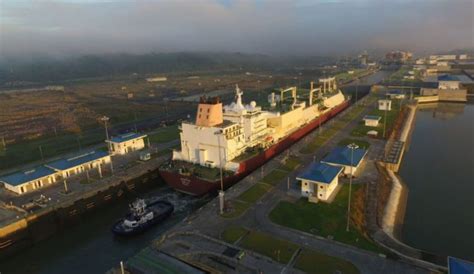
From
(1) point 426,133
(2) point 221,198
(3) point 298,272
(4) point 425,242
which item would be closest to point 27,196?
(2) point 221,198

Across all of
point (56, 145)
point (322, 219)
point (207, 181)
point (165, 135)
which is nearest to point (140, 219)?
point (207, 181)

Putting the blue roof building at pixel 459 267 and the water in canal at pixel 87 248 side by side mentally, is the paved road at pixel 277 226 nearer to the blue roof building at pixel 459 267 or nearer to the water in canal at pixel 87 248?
the blue roof building at pixel 459 267

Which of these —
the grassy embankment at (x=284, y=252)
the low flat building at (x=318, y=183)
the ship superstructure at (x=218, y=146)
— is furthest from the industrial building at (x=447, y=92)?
the grassy embankment at (x=284, y=252)

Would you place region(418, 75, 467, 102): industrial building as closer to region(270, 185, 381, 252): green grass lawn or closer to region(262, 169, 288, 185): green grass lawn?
region(262, 169, 288, 185): green grass lawn

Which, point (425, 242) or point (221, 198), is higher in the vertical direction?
point (221, 198)

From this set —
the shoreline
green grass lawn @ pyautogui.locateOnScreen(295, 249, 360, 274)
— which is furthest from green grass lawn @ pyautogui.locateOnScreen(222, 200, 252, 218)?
the shoreline

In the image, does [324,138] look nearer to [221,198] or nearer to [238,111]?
[238,111]
